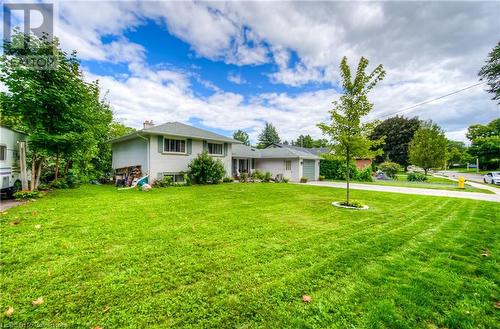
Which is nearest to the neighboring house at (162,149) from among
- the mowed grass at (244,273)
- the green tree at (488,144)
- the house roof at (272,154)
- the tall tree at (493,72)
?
the house roof at (272,154)

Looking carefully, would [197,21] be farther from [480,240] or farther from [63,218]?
[480,240]

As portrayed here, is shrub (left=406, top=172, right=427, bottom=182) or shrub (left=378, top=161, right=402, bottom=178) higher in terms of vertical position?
shrub (left=378, top=161, right=402, bottom=178)

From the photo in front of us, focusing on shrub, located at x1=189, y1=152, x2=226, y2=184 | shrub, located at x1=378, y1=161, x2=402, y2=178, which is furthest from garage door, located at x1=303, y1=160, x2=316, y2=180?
shrub, located at x1=378, y1=161, x2=402, y2=178

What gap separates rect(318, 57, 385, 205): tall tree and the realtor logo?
1202cm

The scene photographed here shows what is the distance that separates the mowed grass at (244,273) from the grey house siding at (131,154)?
27.1ft

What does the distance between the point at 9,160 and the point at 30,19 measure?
610 cm

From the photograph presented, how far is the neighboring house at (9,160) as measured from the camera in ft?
27.7

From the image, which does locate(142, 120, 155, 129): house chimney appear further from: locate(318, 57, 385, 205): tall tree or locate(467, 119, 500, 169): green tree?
locate(467, 119, 500, 169): green tree

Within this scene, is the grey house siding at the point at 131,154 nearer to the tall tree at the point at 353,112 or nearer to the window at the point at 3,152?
the window at the point at 3,152

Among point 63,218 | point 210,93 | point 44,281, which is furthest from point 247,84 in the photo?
point 44,281

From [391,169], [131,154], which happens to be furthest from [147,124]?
[391,169]

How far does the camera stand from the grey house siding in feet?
44.9

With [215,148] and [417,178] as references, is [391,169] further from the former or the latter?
[215,148]

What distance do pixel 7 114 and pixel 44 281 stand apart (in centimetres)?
1099
